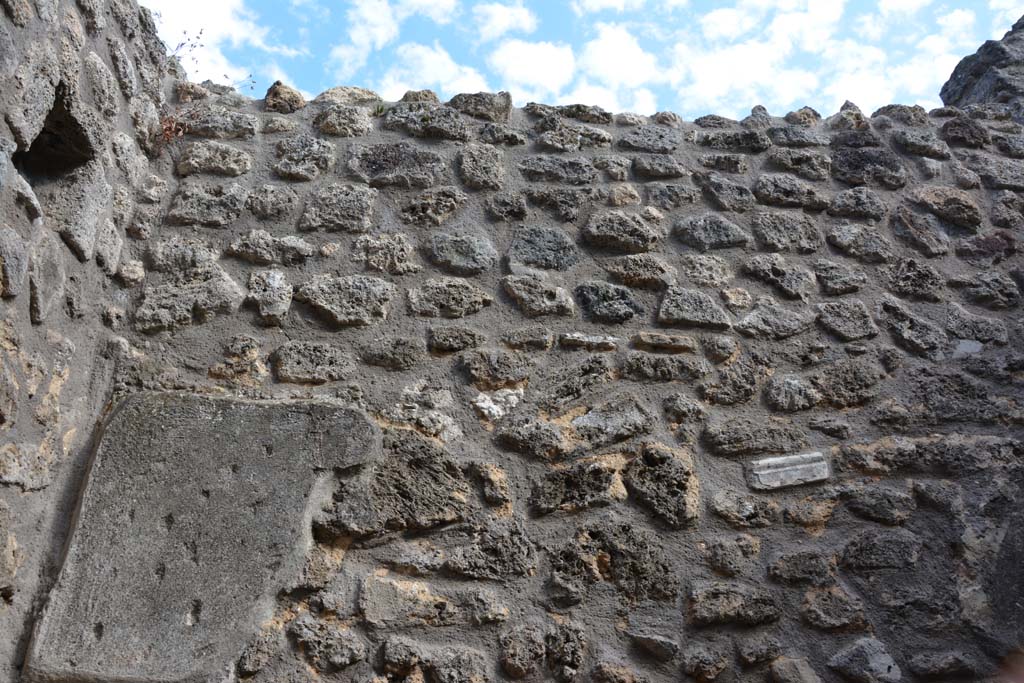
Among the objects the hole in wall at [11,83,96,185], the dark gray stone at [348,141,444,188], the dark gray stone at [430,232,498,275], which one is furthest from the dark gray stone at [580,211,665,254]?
the hole in wall at [11,83,96,185]

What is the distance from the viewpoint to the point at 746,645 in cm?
204

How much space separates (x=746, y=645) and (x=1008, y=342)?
135cm

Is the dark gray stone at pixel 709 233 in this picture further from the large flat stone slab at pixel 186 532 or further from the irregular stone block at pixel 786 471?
the large flat stone slab at pixel 186 532

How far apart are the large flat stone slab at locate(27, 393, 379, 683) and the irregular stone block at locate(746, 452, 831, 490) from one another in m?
0.97

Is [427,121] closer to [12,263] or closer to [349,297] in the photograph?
[349,297]

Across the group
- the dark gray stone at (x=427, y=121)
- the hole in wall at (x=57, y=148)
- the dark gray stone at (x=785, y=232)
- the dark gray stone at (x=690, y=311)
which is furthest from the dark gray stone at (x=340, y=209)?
the dark gray stone at (x=785, y=232)

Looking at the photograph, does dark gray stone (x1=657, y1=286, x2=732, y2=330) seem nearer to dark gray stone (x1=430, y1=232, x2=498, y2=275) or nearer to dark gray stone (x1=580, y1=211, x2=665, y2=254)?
dark gray stone (x1=580, y1=211, x2=665, y2=254)

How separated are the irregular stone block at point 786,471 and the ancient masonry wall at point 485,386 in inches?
0.5

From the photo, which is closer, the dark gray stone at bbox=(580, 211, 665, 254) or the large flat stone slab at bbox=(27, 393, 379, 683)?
the large flat stone slab at bbox=(27, 393, 379, 683)

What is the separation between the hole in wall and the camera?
2.10m

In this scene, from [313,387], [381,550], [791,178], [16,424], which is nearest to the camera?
[16,424]

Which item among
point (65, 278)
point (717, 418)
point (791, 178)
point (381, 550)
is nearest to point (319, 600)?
point (381, 550)

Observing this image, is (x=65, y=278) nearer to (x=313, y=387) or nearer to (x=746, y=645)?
(x=313, y=387)

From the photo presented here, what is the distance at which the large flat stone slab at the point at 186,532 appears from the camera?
1799 millimetres
